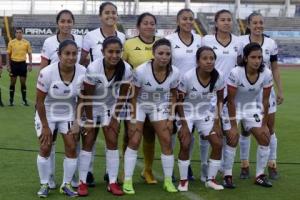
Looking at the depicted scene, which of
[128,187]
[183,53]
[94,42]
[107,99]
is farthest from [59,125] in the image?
[183,53]

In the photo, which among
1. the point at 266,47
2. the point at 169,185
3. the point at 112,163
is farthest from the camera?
the point at 266,47

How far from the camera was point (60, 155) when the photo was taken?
734cm

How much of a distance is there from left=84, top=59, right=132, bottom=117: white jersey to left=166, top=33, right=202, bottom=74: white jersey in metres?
0.72

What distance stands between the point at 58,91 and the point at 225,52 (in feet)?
6.53

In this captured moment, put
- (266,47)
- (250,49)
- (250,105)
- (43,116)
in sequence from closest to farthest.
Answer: (43,116)
(250,49)
(250,105)
(266,47)

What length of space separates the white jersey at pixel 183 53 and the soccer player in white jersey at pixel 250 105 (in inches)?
19.2

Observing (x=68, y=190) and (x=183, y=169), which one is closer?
(x=68, y=190)

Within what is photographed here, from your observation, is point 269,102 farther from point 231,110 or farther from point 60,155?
point 60,155

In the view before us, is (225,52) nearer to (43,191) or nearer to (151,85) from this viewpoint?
(151,85)

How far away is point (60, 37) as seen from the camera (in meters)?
5.93

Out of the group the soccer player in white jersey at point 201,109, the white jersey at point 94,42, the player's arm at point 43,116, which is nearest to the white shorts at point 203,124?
the soccer player in white jersey at point 201,109

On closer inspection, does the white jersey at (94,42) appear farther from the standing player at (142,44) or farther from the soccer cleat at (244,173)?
the soccer cleat at (244,173)

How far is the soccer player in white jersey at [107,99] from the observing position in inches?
209

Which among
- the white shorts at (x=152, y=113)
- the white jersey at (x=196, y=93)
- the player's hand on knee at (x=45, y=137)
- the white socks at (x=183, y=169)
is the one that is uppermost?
the white jersey at (x=196, y=93)
